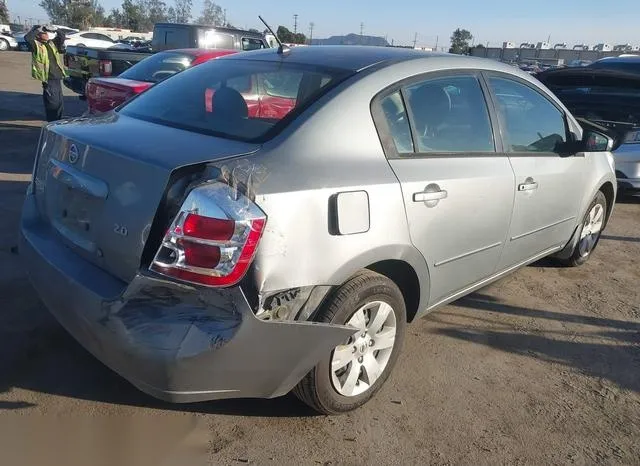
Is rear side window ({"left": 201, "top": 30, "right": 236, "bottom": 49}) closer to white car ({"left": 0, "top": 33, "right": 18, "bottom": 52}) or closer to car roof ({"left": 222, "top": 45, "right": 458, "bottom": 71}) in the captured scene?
car roof ({"left": 222, "top": 45, "right": 458, "bottom": 71})

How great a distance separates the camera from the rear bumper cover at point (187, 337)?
216 cm

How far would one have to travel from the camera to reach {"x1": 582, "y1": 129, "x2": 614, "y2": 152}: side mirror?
161 inches

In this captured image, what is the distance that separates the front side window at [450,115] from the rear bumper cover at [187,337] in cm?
120

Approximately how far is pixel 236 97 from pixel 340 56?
2.07 ft

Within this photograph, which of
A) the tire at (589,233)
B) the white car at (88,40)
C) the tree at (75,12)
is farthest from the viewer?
the tree at (75,12)

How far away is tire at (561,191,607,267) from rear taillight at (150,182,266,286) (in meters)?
3.44

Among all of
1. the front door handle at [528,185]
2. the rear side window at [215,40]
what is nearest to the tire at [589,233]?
the front door handle at [528,185]

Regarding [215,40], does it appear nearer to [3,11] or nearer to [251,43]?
[251,43]

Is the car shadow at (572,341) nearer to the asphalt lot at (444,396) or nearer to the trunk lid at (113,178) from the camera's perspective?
Result: the asphalt lot at (444,396)

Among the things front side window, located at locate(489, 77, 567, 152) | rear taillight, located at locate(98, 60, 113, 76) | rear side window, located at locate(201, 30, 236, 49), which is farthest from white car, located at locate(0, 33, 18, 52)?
front side window, located at locate(489, 77, 567, 152)

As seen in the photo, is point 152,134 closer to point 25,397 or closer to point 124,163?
point 124,163

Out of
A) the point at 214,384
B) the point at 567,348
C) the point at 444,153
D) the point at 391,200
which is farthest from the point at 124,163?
the point at 567,348

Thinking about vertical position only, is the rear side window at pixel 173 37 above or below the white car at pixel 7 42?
above

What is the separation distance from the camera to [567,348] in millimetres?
3590
